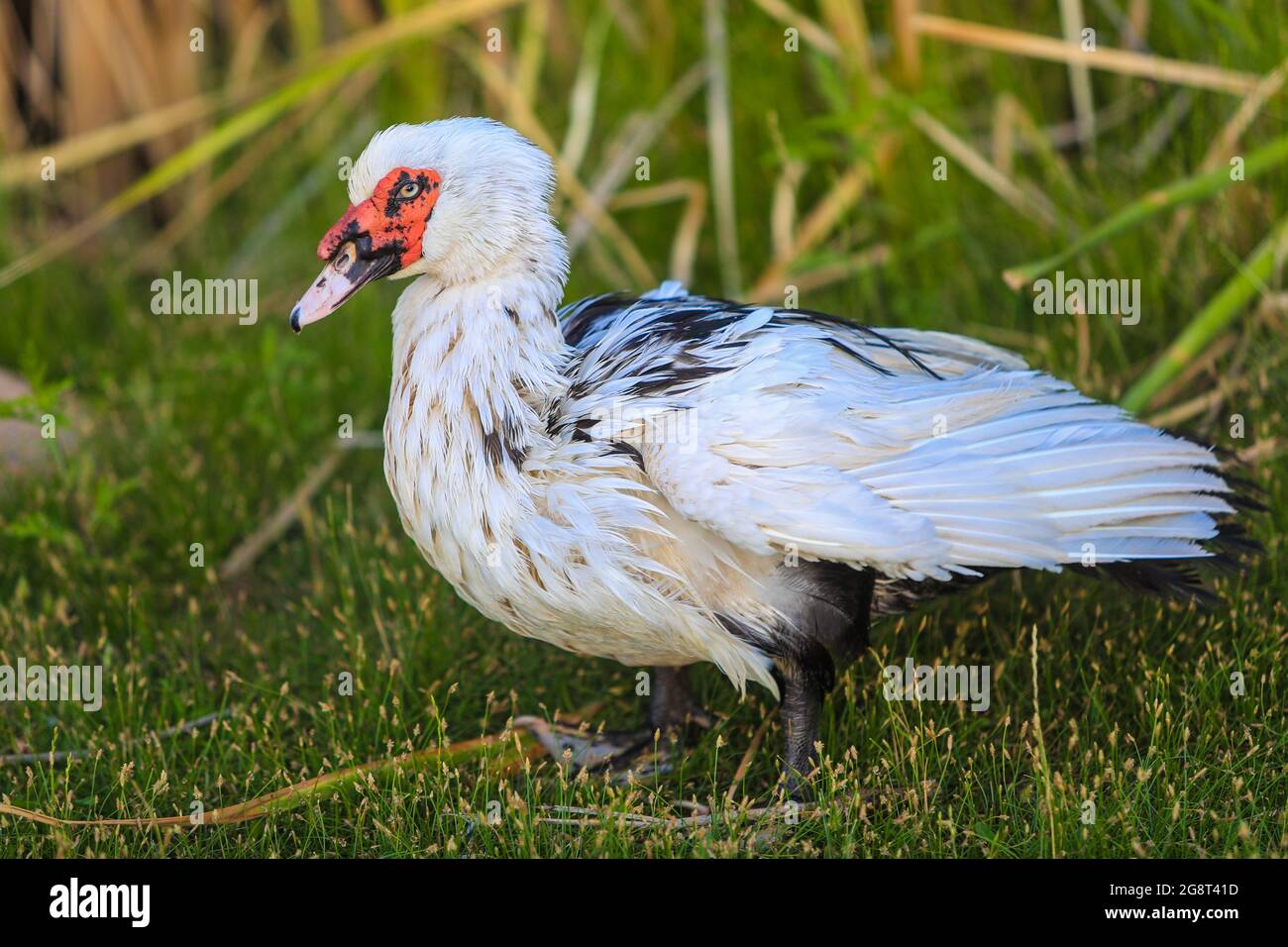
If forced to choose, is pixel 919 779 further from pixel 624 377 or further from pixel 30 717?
pixel 30 717

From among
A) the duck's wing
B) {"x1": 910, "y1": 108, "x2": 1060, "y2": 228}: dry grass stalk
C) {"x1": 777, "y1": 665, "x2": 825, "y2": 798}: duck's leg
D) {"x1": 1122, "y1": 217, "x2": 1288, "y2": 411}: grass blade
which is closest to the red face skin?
the duck's wing

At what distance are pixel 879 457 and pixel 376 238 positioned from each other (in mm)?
1271

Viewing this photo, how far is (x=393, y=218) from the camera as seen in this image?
138 inches

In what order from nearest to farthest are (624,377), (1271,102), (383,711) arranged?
1. (624,377)
2. (383,711)
3. (1271,102)

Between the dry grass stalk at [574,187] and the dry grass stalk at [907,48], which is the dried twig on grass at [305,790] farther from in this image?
the dry grass stalk at [907,48]

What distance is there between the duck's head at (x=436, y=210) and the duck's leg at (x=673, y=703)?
127 centimetres

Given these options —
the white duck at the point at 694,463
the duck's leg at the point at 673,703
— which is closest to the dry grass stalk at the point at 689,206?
the duck's leg at the point at 673,703

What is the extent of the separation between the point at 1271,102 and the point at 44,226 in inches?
215

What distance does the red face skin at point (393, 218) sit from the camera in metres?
3.49

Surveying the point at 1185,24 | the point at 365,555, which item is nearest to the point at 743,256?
the point at 1185,24

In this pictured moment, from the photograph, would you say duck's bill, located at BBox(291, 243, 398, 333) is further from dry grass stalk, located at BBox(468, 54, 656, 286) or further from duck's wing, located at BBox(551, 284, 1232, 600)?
dry grass stalk, located at BBox(468, 54, 656, 286)

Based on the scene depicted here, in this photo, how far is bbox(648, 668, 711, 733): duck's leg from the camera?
415 cm

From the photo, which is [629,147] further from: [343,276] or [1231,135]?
[343,276]

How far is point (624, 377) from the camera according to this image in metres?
3.51
